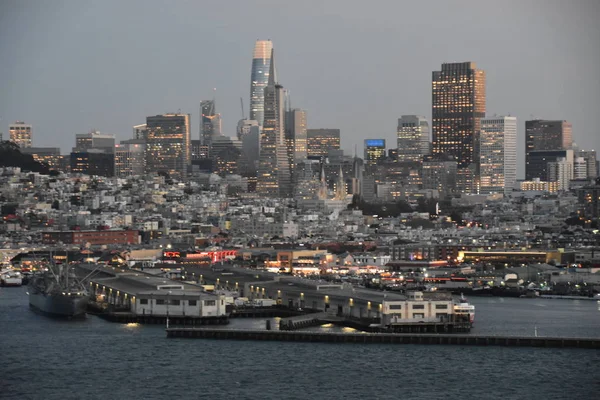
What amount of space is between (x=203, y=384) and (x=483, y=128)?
4190 inches

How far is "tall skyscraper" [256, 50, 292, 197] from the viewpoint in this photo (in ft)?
399

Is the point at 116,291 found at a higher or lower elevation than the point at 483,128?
lower

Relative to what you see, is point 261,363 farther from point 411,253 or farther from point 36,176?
point 36,176

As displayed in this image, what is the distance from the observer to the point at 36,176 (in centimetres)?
10000

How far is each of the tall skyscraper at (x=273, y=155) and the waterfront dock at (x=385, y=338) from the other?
88165mm

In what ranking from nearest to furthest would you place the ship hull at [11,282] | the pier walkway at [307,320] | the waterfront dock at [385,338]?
the waterfront dock at [385,338], the pier walkway at [307,320], the ship hull at [11,282]


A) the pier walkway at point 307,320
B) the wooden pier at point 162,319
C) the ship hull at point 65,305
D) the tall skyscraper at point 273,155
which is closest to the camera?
the pier walkway at point 307,320

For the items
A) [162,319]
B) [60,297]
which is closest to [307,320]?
[162,319]

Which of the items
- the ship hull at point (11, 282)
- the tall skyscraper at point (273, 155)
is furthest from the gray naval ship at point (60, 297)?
the tall skyscraper at point (273, 155)

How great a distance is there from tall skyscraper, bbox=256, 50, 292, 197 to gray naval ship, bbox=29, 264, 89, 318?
8106 cm

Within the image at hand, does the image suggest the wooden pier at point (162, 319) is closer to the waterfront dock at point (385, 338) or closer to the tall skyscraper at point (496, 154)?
the waterfront dock at point (385, 338)

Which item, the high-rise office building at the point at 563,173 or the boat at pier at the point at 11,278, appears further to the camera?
the high-rise office building at the point at 563,173

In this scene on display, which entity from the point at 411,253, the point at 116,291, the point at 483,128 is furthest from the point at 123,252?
the point at 483,128

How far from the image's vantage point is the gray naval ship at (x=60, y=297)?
3778 centimetres
